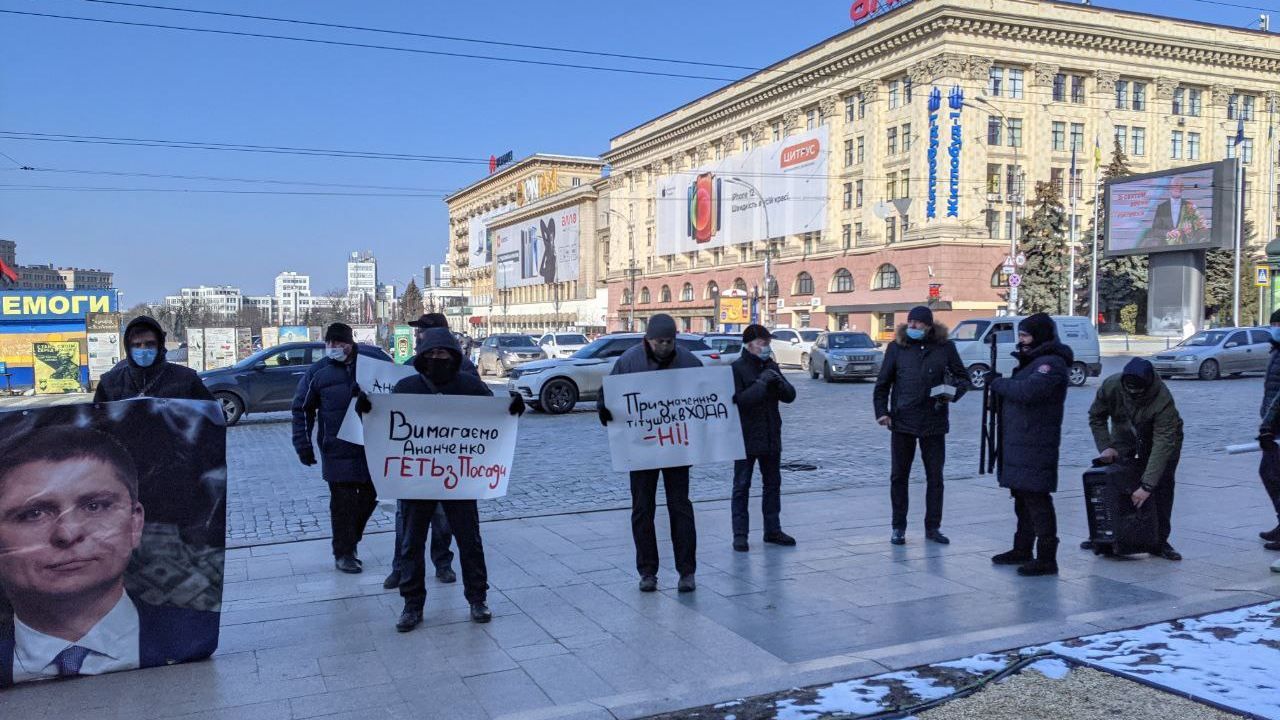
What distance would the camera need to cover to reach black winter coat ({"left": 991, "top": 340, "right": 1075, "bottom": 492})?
639 centimetres

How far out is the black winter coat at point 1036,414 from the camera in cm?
639

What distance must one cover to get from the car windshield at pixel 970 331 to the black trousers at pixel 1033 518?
20586 millimetres

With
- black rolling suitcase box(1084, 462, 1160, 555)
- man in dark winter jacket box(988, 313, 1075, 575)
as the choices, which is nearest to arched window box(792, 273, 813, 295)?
black rolling suitcase box(1084, 462, 1160, 555)

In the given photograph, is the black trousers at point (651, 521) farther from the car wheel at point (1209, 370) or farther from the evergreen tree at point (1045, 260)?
the evergreen tree at point (1045, 260)

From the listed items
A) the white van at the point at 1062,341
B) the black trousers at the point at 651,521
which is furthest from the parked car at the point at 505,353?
the black trousers at the point at 651,521

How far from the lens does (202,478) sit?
16.5 feet

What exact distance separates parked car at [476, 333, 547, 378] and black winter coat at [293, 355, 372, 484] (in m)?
28.6

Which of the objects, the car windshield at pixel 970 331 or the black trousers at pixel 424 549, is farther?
the car windshield at pixel 970 331

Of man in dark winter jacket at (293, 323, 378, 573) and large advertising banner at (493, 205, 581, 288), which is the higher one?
large advertising banner at (493, 205, 581, 288)

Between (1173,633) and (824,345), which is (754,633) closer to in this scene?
(1173,633)

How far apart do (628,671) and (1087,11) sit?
188 ft

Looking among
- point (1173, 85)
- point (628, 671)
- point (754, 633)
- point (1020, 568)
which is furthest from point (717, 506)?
point (1173, 85)

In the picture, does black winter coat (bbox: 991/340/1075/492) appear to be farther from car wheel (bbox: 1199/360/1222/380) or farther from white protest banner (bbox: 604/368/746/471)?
car wheel (bbox: 1199/360/1222/380)

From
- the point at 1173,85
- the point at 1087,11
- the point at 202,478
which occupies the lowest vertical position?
the point at 202,478
